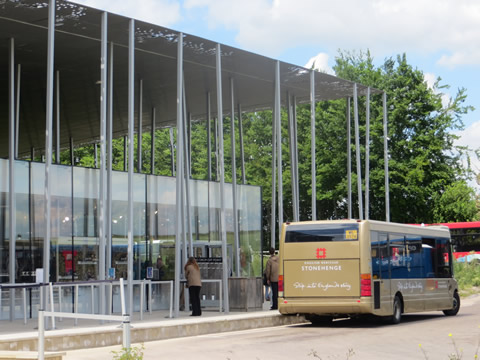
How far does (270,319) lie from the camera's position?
22875 millimetres

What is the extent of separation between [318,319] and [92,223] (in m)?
7.12

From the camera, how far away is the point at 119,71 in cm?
2909

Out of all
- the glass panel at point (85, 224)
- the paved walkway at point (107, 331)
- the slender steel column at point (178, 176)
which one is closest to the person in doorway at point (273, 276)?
the paved walkway at point (107, 331)

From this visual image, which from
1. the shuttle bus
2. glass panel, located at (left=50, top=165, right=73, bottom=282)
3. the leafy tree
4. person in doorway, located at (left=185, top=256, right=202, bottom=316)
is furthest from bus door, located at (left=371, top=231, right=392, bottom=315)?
the leafy tree

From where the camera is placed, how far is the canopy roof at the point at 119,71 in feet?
73.6

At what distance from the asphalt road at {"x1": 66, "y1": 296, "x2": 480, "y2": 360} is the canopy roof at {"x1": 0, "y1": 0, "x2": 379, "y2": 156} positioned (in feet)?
27.3

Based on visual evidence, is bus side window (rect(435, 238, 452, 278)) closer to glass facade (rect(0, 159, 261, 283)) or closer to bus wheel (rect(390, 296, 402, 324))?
bus wheel (rect(390, 296, 402, 324))

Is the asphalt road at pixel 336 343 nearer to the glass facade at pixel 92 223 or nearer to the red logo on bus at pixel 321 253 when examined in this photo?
the red logo on bus at pixel 321 253

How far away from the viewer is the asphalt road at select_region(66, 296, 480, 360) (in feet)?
48.9

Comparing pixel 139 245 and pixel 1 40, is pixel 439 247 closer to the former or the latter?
pixel 139 245

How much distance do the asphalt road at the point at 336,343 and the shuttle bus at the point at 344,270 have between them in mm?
524

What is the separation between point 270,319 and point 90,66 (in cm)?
1068

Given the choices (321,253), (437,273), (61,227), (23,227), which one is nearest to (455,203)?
(437,273)

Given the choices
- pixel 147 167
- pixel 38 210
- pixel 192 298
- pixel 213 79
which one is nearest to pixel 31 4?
pixel 38 210
